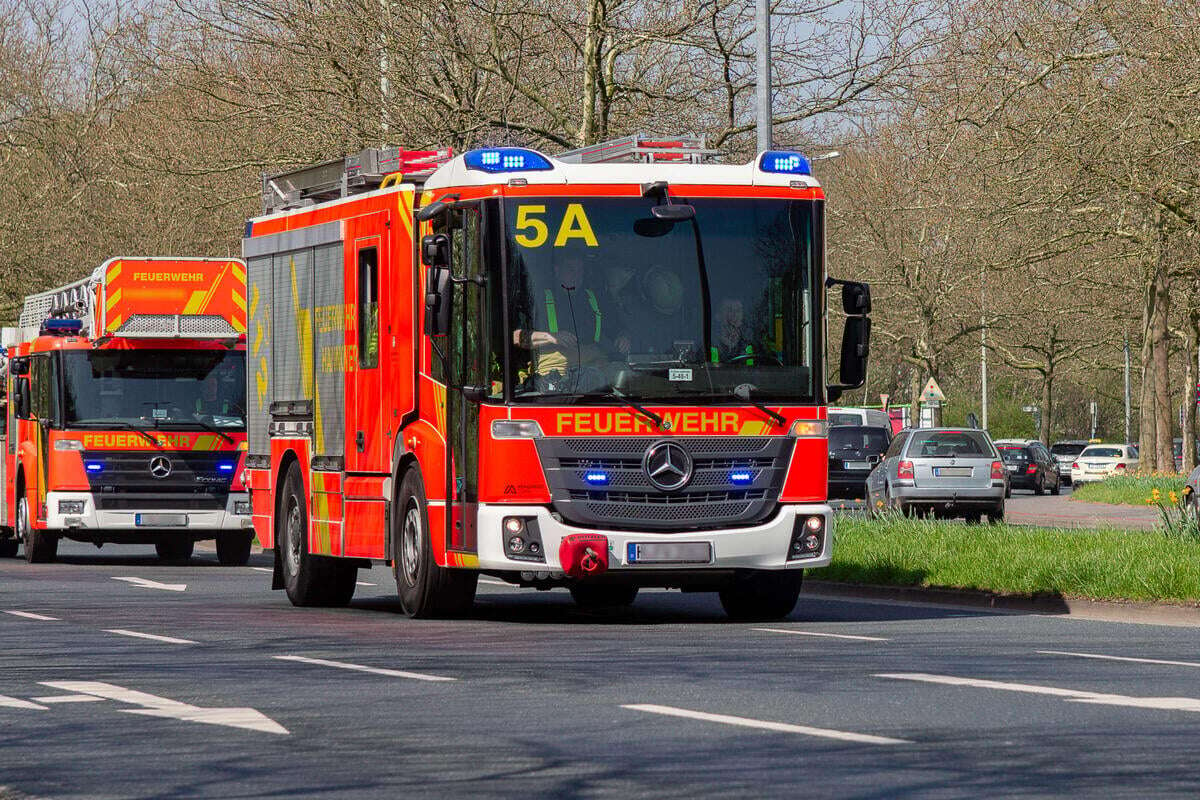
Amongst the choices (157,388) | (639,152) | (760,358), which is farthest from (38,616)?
(157,388)

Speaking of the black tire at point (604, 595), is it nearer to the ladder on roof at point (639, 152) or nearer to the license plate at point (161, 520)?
the ladder on roof at point (639, 152)

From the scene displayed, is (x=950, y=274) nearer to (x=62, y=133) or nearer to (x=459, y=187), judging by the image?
(x=62, y=133)

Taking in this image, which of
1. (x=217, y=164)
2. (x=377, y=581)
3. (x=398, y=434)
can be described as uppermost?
(x=217, y=164)

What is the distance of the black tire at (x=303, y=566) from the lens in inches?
731

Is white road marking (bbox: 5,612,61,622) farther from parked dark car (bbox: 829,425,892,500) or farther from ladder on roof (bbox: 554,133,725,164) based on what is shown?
parked dark car (bbox: 829,425,892,500)

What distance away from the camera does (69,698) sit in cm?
1085

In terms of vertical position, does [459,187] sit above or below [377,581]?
above

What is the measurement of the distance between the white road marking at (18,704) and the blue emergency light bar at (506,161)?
19.7 feet

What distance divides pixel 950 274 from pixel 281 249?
4792 cm

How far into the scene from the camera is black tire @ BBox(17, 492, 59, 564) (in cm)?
2789

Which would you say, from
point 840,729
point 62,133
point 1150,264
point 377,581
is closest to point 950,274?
point 1150,264

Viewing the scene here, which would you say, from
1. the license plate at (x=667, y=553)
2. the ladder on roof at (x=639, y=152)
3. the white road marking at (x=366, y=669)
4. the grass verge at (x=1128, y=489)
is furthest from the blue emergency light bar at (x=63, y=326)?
the grass verge at (x=1128, y=489)

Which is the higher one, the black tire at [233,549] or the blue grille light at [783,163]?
the blue grille light at [783,163]

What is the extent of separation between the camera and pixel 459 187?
52.1 ft
